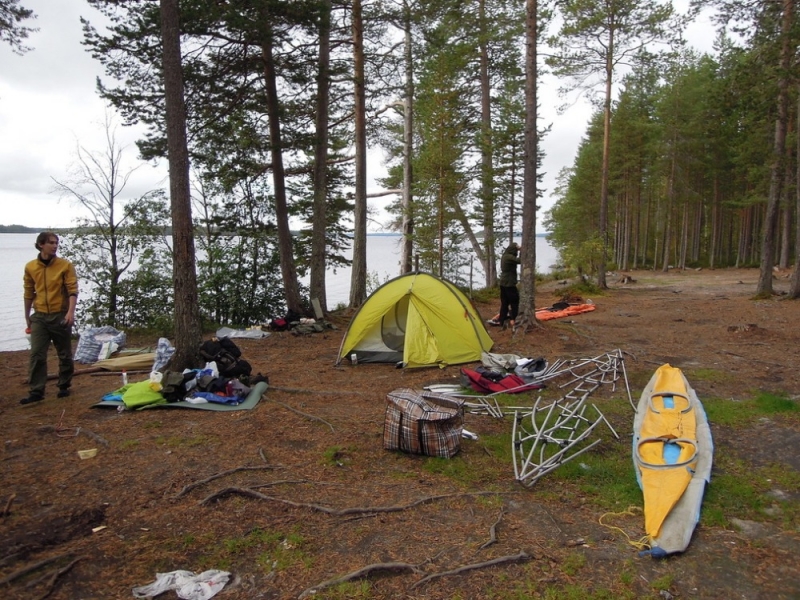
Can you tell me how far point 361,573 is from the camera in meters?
3.00

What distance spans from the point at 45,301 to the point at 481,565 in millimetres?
5893

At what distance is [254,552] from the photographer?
3.26 m

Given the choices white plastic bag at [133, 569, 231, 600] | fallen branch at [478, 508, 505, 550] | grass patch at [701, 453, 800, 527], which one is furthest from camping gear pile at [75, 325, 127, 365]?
grass patch at [701, 453, 800, 527]

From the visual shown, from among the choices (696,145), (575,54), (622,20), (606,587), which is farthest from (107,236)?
(696,145)

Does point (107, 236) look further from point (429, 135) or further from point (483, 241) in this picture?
point (483, 241)

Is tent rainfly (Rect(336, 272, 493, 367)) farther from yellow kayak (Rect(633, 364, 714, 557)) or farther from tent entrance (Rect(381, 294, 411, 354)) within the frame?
yellow kayak (Rect(633, 364, 714, 557))

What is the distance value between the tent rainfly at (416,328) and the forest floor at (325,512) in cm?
178

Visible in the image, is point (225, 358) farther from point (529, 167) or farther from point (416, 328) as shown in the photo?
point (529, 167)

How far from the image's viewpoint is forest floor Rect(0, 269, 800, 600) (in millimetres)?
2979

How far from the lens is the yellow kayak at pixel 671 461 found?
3.42 metres

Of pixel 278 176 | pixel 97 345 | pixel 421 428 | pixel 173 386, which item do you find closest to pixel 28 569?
pixel 421 428

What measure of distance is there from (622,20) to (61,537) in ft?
66.3

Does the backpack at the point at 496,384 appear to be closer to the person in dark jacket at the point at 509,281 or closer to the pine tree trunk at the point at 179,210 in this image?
the pine tree trunk at the point at 179,210

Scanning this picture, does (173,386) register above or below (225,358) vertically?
below
